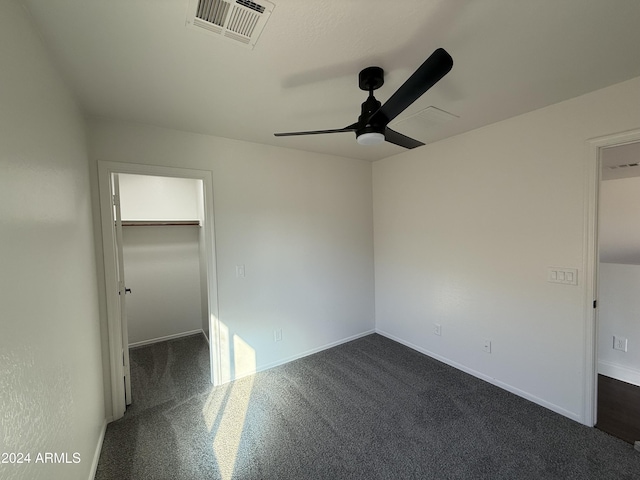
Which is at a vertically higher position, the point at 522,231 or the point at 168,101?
the point at 168,101

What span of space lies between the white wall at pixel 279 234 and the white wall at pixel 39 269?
874 mm

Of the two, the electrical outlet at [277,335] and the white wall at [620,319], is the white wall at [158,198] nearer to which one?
the electrical outlet at [277,335]

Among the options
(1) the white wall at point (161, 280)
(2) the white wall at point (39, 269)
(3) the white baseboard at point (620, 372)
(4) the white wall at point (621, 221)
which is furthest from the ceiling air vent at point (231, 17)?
(4) the white wall at point (621, 221)

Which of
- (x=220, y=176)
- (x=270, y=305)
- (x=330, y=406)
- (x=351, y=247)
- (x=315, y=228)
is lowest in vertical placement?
(x=330, y=406)

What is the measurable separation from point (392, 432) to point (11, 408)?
82.3 inches

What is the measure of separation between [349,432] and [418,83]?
2.29 meters

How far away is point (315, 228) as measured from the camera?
3.24 meters

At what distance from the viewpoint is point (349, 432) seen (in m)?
1.96

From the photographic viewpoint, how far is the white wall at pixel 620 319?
250cm

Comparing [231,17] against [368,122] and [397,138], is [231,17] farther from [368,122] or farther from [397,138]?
[397,138]

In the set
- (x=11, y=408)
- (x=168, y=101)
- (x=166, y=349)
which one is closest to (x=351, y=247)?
(x=168, y=101)

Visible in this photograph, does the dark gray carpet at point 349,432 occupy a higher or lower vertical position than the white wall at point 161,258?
lower

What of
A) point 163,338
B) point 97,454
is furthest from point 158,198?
point 97,454

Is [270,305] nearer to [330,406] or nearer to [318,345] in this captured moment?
[318,345]
